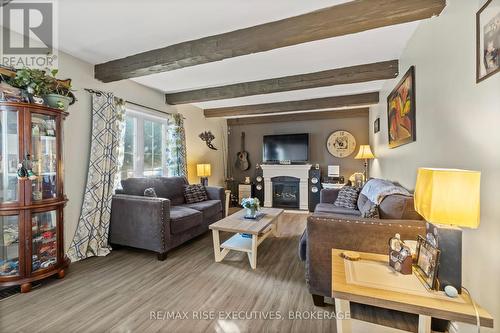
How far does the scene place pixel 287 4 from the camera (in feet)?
5.82

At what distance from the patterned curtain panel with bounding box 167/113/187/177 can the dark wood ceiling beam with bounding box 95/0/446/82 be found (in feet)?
5.16

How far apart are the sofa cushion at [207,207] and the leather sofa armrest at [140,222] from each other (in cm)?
77

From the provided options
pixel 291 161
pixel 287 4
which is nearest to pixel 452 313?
pixel 287 4

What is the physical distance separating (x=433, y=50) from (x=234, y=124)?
495cm

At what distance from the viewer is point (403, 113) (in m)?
2.49

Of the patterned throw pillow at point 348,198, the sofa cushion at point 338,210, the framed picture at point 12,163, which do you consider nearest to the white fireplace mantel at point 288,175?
the patterned throw pillow at point 348,198

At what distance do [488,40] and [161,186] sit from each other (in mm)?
3659

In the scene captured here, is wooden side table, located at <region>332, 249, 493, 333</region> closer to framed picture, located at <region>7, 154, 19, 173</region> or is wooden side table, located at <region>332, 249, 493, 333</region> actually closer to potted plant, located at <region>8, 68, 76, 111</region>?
framed picture, located at <region>7, 154, 19, 173</region>

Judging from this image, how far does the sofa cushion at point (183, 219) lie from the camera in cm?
278

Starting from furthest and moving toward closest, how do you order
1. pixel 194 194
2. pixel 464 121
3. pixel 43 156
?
pixel 194 194 < pixel 43 156 < pixel 464 121

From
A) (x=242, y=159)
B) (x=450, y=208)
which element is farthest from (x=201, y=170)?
(x=450, y=208)

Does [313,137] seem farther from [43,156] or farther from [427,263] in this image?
[43,156]

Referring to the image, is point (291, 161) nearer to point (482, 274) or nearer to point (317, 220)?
point (317, 220)

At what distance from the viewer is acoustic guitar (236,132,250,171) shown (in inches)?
244
